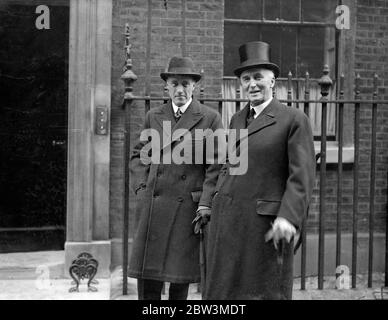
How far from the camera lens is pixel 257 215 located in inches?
137

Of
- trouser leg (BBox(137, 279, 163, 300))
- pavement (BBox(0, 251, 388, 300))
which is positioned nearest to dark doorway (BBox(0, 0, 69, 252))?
pavement (BBox(0, 251, 388, 300))

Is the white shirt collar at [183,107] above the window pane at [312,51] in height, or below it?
below

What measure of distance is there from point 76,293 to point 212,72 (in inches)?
111

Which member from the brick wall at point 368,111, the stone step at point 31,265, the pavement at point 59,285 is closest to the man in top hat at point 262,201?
the pavement at point 59,285

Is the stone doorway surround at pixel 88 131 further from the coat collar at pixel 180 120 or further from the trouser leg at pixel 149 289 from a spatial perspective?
the coat collar at pixel 180 120

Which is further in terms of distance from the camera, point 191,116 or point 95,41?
point 95,41

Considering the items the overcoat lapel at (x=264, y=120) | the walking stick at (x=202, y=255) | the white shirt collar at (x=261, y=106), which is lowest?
the walking stick at (x=202, y=255)

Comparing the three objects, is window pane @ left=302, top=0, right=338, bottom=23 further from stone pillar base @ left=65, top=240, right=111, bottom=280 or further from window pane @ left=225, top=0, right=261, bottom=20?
stone pillar base @ left=65, top=240, right=111, bottom=280

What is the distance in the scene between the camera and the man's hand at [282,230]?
3.25 meters

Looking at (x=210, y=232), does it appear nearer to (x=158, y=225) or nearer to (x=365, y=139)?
(x=158, y=225)

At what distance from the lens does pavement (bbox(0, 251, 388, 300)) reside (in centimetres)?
536

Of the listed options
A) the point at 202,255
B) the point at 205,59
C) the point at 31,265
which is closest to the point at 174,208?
the point at 202,255

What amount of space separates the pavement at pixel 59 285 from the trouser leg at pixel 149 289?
820mm
